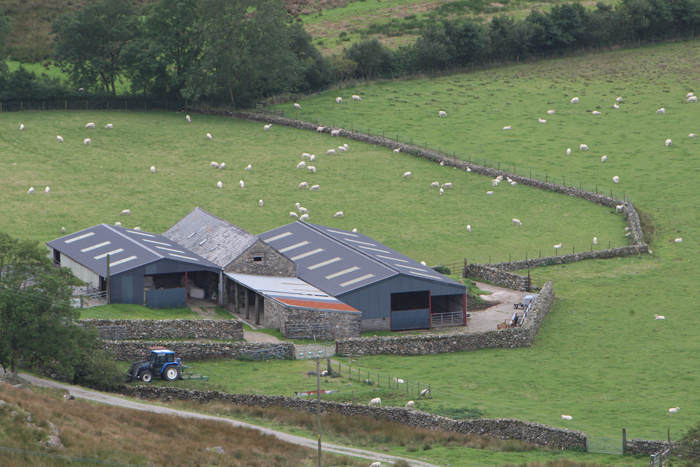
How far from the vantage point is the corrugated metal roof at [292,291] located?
→ 46812mm

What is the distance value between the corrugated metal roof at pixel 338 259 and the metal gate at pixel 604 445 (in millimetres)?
18603

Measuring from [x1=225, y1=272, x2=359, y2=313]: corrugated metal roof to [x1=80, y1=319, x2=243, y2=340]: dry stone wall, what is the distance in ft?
10.4

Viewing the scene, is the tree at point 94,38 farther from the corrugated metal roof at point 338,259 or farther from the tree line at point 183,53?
the corrugated metal roof at point 338,259

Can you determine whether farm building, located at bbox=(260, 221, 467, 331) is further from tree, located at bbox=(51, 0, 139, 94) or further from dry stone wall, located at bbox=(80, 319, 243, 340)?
tree, located at bbox=(51, 0, 139, 94)

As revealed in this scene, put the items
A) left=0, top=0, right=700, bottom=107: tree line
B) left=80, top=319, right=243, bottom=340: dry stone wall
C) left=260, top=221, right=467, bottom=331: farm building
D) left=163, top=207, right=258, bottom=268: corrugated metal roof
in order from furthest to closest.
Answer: left=0, top=0, right=700, bottom=107: tree line < left=163, top=207, right=258, bottom=268: corrugated metal roof < left=260, top=221, right=467, bottom=331: farm building < left=80, top=319, right=243, bottom=340: dry stone wall

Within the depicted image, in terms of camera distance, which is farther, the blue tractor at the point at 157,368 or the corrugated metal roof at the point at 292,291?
the corrugated metal roof at the point at 292,291

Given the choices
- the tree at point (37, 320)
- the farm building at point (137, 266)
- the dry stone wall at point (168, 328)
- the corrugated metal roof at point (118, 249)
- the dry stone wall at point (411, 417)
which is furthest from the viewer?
the corrugated metal roof at point (118, 249)

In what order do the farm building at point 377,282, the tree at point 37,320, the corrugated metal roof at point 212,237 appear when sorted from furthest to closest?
the corrugated metal roof at point 212,237 → the farm building at point 377,282 → the tree at point 37,320

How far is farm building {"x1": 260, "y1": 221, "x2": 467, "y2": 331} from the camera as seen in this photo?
4912 cm

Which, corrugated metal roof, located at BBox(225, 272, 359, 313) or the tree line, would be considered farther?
the tree line

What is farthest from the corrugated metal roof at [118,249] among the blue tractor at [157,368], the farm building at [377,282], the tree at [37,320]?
the blue tractor at [157,368]

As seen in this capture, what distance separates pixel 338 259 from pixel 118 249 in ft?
43.8

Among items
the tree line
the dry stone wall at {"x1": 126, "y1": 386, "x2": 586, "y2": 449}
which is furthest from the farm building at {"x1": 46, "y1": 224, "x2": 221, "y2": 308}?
the tree line

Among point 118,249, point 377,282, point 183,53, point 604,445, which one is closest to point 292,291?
point 377,282
